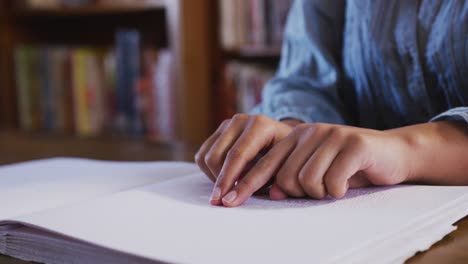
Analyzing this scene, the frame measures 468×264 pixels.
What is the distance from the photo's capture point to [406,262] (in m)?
0.44

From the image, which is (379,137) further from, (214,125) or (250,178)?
(214,125)

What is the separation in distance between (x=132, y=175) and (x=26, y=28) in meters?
2.02

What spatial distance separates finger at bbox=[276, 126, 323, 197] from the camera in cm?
56

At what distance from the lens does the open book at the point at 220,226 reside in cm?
42

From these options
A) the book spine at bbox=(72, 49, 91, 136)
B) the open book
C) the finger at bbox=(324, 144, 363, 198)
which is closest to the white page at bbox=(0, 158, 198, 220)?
the open book

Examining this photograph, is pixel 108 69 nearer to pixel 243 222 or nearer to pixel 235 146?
pixel 235 146

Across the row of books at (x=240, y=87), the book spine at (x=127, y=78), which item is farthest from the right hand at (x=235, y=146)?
the book spine at (x=127, y=78)

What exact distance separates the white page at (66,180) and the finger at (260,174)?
0.48ft

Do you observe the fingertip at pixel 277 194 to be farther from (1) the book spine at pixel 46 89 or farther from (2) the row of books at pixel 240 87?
(1) the book spine at pixel 46 89

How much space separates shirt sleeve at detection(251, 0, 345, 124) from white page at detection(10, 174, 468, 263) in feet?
0.99

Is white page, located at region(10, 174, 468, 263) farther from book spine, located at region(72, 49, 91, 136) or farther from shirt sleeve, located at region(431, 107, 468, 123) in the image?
book spine, located at region(72, 49, 91, 136)

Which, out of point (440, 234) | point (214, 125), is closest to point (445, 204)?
point (440, 234)

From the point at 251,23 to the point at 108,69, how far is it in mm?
585

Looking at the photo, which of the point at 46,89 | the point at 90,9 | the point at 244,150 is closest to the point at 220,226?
the point at 244,150
